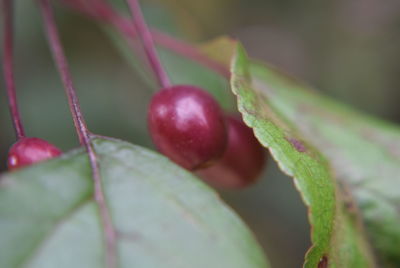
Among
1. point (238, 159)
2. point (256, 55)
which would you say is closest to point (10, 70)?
point (238, 159)

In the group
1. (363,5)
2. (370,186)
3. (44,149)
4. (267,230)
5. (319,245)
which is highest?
(44,149)

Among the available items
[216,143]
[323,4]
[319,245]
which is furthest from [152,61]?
[323,4]

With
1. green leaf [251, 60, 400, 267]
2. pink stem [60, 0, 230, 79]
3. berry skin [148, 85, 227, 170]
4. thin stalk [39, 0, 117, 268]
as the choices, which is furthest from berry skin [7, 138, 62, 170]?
pink stem [60, 0, 230, 79]

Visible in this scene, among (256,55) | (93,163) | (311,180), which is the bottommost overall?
(256,55)

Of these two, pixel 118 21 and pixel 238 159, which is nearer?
pixel 238 159

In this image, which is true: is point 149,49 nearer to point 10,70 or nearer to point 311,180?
point 10,70

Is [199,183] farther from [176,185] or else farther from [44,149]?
[44,149]

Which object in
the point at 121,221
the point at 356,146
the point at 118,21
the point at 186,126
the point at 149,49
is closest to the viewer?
the point at 121,221

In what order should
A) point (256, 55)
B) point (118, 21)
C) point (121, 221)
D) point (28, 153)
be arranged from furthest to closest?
point (256, 55) → point (118, 21) → point (28, 153) → point (121, 221)
